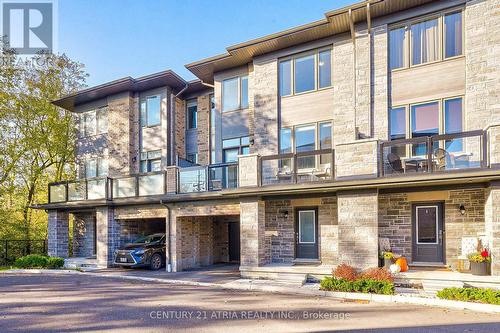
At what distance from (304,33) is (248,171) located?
5.53m

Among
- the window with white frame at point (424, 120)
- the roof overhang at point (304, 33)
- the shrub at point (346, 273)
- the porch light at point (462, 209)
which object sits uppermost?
the roof overhang at point (304, 33)

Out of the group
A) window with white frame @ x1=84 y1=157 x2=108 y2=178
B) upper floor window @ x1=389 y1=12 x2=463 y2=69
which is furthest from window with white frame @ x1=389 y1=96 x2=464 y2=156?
window with white frame @ x1=84 y1=157 x2=108 y2=178

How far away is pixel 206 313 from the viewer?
8.12m

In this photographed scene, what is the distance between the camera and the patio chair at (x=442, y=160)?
389 inches

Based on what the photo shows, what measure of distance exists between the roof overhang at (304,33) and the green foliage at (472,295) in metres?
8.69

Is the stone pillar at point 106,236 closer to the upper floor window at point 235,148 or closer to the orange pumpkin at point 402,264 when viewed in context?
the upper floor window at point 235,148

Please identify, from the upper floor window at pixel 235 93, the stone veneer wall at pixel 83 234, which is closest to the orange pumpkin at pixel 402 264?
the upper floor window at pixel 235 93

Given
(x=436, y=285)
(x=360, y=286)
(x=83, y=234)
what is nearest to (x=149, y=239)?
(x=83, y=234)

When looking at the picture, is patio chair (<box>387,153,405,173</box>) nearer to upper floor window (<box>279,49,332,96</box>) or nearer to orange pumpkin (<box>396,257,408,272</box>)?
orange pumpkin (<box>396,257,408,272</box>)

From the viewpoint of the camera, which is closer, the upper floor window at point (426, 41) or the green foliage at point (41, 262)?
the upper floor window at point (426, 41)

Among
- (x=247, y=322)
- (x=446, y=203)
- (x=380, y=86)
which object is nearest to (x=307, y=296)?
(x=247, y=322)

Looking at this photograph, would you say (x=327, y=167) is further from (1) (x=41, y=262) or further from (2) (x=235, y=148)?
(1) (x=41, y=262)

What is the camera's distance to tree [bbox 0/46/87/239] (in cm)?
1866

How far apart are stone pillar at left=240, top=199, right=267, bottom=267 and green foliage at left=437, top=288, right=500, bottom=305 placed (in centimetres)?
571
